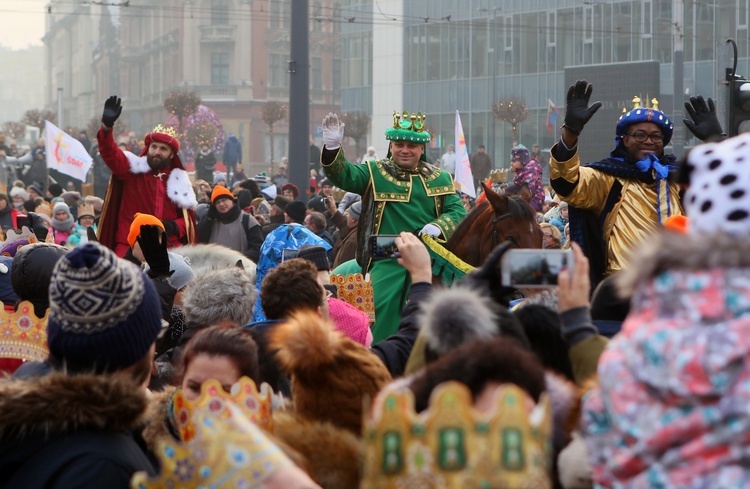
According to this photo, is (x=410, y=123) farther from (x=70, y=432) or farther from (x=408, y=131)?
(x=70, y=432)

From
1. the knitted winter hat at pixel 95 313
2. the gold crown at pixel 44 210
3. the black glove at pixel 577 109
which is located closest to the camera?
the knitted winter hat at pixel 95 313

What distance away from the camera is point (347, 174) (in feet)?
26.4

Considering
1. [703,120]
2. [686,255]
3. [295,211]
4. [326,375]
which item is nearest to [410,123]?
[703,120]

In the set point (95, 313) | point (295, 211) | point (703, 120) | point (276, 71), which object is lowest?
point (95, 313)

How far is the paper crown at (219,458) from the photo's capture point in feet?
7.57

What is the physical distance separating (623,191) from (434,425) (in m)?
4.78

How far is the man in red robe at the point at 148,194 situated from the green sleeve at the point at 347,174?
2660 mm

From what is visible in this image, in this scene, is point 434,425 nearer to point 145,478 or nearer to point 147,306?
point 145,478

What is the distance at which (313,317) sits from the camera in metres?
3.03

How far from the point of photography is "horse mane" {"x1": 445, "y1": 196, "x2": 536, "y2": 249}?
7.09m

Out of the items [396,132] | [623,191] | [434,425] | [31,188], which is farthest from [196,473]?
[31,188]

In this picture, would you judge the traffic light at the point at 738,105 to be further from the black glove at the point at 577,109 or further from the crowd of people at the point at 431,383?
the crowd of people at the point at 431,383

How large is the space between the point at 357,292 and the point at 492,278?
13.6 feet

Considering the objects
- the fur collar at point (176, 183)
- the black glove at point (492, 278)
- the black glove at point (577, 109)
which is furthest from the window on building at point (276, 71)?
the black glove at point (492, 278)
